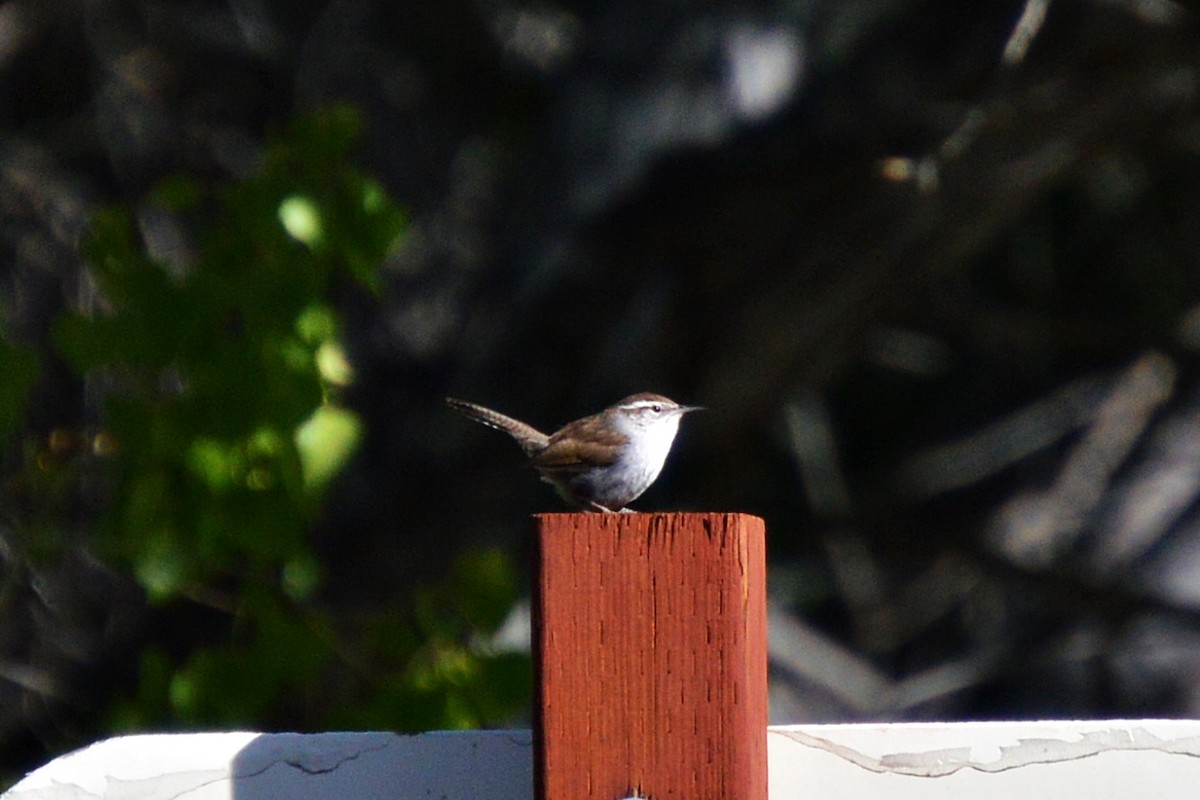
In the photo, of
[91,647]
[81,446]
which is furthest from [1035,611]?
[81,446]

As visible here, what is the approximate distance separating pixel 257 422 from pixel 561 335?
2792mm

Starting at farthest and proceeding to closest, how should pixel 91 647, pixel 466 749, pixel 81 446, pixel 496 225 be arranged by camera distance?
1. pixel 496 225
2. pixel 91 647
3. pixel 81 446
4. pixel 466 749

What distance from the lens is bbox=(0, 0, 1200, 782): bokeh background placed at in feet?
14.2

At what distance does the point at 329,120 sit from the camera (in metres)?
4.32

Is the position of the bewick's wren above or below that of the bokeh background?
below

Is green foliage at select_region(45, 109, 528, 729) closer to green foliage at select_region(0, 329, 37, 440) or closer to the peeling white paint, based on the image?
green foliage at select_region(0, 329, 37, 440)

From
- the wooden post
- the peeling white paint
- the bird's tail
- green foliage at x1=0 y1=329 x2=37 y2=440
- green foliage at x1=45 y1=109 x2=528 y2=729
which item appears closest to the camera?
the wooden post

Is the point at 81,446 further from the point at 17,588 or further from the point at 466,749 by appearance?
the point at 466,749

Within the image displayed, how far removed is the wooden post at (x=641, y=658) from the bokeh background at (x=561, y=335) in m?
2.21

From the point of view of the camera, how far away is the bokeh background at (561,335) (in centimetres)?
432

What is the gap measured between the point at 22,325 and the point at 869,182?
3612 millimetres

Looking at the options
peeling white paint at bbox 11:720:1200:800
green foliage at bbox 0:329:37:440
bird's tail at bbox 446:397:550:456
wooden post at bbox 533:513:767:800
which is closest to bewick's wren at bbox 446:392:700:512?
bird's tail at bbox 446:397:550:456

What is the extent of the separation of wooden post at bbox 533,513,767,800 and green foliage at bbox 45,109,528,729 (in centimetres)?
221

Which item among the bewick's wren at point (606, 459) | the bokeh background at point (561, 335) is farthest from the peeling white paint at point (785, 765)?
the bewick's wren at point (606, 459)
